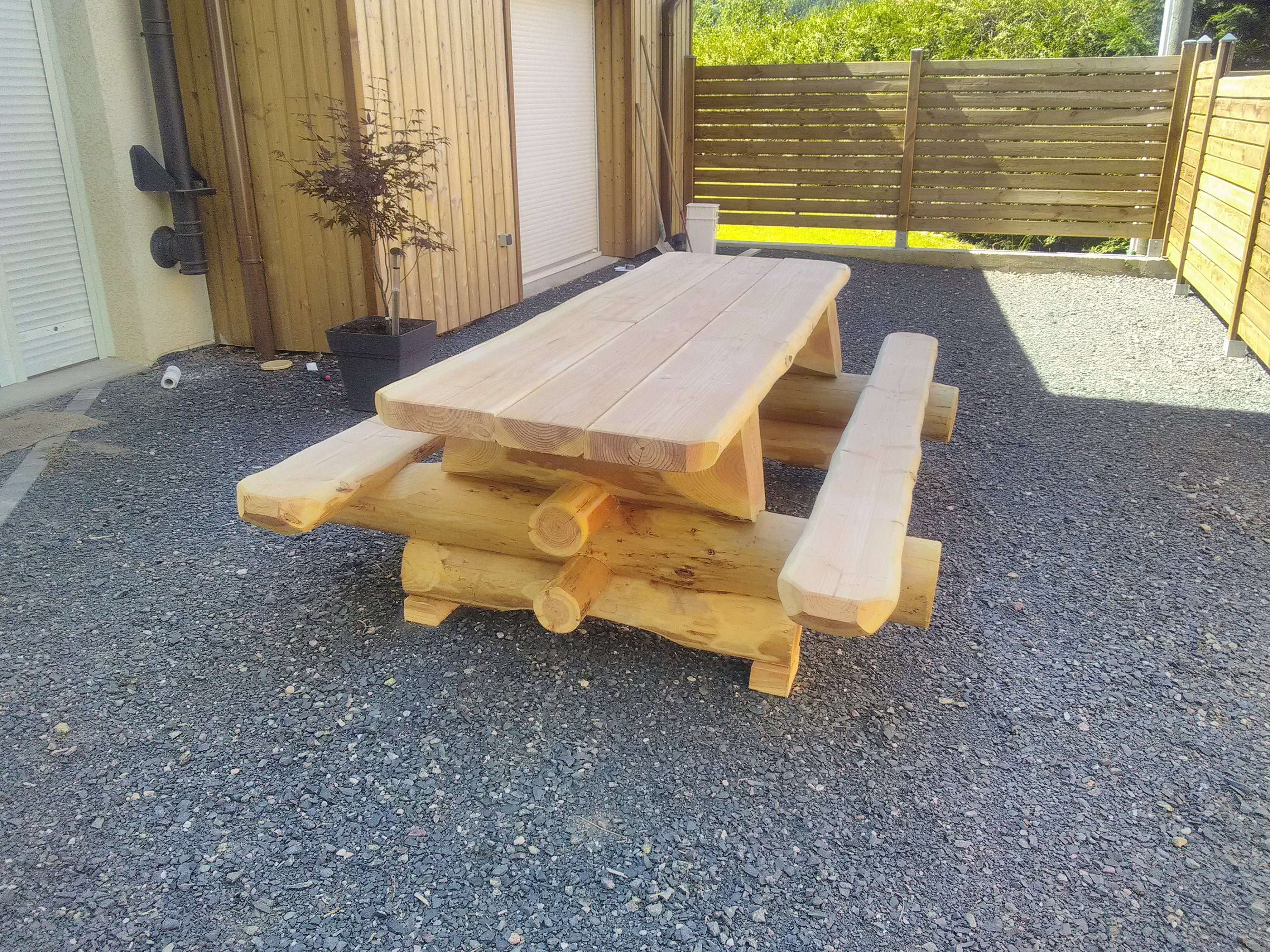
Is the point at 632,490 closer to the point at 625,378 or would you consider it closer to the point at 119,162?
the point at 625,378

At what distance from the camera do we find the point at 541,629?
8.82 feet

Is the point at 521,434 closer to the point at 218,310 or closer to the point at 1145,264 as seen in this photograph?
the point at 218,310

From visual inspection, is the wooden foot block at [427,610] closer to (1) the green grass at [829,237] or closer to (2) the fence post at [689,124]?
(2) the fence post at [689,124]

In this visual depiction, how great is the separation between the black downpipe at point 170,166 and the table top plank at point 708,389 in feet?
11.6

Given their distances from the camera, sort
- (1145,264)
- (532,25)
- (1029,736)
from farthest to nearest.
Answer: (1145,264), (532,25), (1029,736)

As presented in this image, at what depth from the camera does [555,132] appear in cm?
776

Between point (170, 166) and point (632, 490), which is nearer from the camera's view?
point (632, 490)

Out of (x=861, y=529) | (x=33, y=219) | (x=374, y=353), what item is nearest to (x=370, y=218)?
(x=374, y=353)

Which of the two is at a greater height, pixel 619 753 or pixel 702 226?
pixel 702 226

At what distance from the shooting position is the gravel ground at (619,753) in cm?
174

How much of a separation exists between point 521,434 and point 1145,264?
796 cm

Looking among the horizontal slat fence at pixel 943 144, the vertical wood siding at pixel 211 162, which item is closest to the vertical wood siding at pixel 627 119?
the horizontal slat fence at pixel 943 144

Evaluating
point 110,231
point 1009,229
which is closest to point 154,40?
point 110,231

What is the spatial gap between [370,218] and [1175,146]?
712 cm
